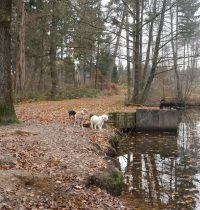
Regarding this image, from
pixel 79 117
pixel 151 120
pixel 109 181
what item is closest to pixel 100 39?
pixel 151 120

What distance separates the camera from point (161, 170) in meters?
12.2

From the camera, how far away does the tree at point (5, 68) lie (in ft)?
47.1

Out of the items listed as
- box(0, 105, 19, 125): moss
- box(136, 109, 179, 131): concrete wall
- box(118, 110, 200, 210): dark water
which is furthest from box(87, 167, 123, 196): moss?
box(136, 109, 179, 131): concrete wall

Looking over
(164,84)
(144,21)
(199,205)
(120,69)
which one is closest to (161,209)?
(199,205)

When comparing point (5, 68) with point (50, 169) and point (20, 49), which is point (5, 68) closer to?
point (50, 169)

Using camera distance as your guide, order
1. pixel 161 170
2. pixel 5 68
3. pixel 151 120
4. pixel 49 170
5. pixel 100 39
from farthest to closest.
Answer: pixel 100 39 < pixel 151 120 < pixel 5 68 < pixel 161 170 < pixel 49 170

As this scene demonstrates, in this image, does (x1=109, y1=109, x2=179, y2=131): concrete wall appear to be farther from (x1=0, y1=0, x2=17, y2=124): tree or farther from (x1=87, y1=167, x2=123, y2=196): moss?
(x1=87, y1=167, x2=123, y2=196): moss

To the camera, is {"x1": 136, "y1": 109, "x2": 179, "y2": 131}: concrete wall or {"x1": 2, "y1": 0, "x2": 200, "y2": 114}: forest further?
{"x1": 2, "y1": 0, "x2": 200, "y2": 114}: forest

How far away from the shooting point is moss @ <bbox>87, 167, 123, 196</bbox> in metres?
8.68

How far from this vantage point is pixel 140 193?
32.1ft

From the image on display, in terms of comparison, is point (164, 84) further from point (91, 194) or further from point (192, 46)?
point (91, 194)

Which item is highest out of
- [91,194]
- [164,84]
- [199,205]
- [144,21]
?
[144,21]

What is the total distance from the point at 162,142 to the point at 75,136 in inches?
227

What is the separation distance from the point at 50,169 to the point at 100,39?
95.3 feet
